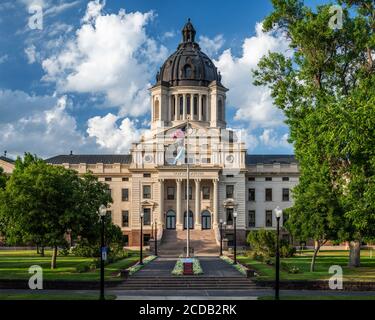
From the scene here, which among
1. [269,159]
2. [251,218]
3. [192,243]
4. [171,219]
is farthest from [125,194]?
[269,159]

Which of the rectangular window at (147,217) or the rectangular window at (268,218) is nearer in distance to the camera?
the rectangular window at (147,217)

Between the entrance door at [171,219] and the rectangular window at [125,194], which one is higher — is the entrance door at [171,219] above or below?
below

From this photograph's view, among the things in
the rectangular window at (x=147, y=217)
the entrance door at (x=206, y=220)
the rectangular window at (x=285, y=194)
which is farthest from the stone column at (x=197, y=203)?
the rectangular window at (x=285, y=194)

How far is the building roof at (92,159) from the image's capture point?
97062 mm

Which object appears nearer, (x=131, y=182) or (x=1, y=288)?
(x=1, y=288)

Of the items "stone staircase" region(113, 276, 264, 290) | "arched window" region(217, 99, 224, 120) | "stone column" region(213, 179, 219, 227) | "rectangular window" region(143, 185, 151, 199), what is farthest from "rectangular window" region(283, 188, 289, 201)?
"stone staircase" region(113, 276, 264, 290)

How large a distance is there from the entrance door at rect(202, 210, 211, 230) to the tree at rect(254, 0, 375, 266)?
4112 cm

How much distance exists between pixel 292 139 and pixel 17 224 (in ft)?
72.5

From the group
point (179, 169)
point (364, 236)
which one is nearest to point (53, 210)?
point (364, 236)

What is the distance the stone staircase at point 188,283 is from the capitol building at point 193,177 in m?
44.6

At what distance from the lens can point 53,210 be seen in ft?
145

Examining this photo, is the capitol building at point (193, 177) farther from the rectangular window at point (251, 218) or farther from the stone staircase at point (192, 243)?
the stone staircase at point (192, 243)

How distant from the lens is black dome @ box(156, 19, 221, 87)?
3869 inches
